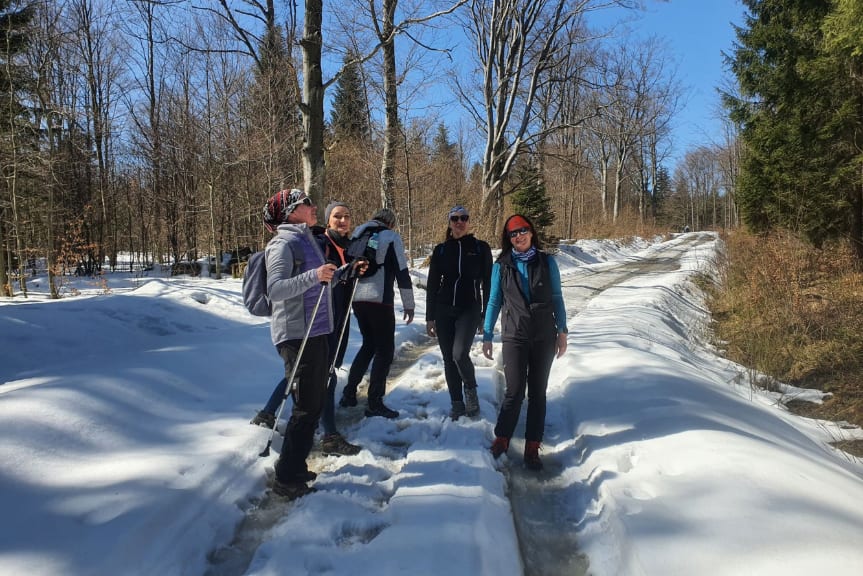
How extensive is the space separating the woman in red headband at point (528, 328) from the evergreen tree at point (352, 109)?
376 inches

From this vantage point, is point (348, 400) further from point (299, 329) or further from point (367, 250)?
point (299, 329)

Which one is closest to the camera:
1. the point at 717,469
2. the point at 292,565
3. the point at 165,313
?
the point at 292,565

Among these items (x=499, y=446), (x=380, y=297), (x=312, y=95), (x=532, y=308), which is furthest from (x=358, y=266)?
(x=312, y=95)

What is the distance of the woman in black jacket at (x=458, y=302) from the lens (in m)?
4.14

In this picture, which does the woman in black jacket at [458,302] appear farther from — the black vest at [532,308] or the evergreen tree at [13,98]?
the evergreen tree at [13,98]

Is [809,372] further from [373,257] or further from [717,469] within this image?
[373,257]

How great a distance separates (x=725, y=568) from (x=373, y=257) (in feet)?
10.5

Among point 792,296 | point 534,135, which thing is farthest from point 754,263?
point 534,135

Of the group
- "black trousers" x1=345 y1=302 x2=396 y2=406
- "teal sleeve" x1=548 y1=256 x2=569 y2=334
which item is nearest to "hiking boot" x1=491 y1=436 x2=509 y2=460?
"teal sleeve" x1=548 y1=256 x2=569 y2=334

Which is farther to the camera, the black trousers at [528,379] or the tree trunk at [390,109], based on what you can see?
the tree trunk at [390,109]

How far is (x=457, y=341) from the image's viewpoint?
4.14 m

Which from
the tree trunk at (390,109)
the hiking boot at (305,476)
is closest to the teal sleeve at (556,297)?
the hiking boot at (305,476)

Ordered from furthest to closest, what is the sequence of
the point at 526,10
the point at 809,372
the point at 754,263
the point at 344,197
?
the point at 344,197
the point at 526,10
the point at 754,263
the point at 809,372

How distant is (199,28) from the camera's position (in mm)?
18406
